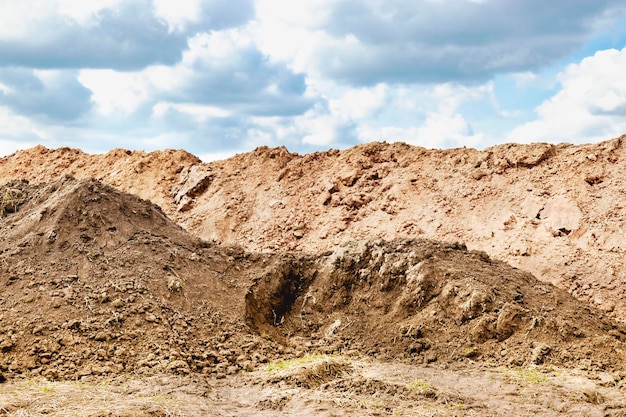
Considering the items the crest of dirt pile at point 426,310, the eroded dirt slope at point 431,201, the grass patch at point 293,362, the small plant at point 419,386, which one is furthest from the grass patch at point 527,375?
the eroded dirt slope at point 431,201

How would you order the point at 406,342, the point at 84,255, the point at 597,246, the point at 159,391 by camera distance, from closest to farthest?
the point at 159,391
the point at 406,342
the point at 84,255
the point at 597,246

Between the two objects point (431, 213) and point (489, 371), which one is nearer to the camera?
point (489, 371)

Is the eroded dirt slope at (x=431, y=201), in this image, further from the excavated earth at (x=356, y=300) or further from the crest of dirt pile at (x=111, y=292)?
the crest of dirt pile at (x=111, y=292)

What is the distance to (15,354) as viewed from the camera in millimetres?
8961

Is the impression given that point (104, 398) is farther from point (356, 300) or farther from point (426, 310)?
A: point (426, 310)

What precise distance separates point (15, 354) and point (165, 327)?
2.10 m

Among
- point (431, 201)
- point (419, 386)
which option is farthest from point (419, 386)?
point (431, 201)

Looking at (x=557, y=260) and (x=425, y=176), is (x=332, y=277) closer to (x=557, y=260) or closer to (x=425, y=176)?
(x=557, y=260)

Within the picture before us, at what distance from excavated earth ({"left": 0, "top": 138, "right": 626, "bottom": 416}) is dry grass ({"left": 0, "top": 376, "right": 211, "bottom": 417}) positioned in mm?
98

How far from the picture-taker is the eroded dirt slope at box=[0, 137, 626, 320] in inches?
584

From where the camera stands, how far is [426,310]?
10.8 meters

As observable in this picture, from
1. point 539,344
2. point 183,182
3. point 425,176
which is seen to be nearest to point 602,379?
point 539,344

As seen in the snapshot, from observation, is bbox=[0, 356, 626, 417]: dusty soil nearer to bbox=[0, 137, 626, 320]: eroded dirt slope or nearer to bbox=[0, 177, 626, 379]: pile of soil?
bbox=[0, 177, 626, 379]: pile of soil

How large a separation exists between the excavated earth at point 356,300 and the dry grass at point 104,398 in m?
0.10
